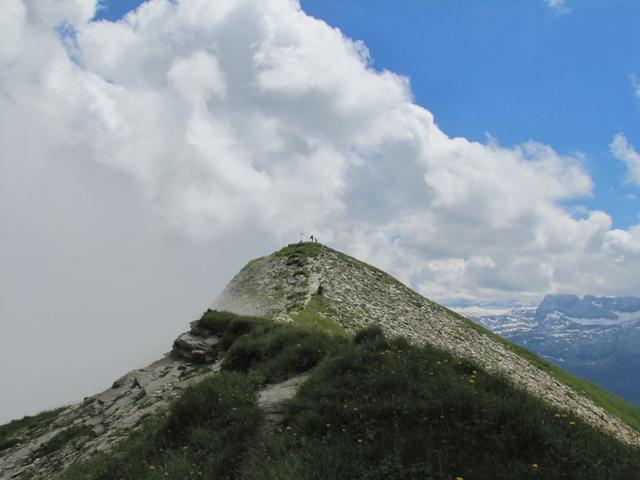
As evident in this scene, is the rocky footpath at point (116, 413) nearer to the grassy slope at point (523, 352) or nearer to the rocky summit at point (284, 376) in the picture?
the rocky summit at point (284, 376)

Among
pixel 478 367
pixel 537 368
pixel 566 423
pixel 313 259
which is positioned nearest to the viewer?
pixel 566 423

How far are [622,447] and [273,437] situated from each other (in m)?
7.46

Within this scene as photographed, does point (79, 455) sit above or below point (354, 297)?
below

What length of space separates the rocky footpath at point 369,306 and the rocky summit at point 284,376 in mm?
158

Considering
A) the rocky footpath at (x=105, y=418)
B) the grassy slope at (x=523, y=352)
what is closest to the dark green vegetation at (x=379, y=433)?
the rocky footpath at (x=105, y=418)

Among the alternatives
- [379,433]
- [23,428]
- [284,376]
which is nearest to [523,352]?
[284,376]

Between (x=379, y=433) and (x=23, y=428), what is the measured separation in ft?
78.3

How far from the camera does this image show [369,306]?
3631cm

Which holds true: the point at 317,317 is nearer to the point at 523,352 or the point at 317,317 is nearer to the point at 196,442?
the point at 196,442

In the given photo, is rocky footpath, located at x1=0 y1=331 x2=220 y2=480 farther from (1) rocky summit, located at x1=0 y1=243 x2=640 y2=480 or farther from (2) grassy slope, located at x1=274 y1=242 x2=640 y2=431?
(2) grassy slope, located at x1=274 y1=242 x2=640 y2=431

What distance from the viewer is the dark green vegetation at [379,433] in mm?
8344

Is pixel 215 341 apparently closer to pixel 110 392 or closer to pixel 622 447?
pixel 110 392

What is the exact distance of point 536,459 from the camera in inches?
336

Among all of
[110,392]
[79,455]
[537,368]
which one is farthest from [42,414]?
[537,368]
